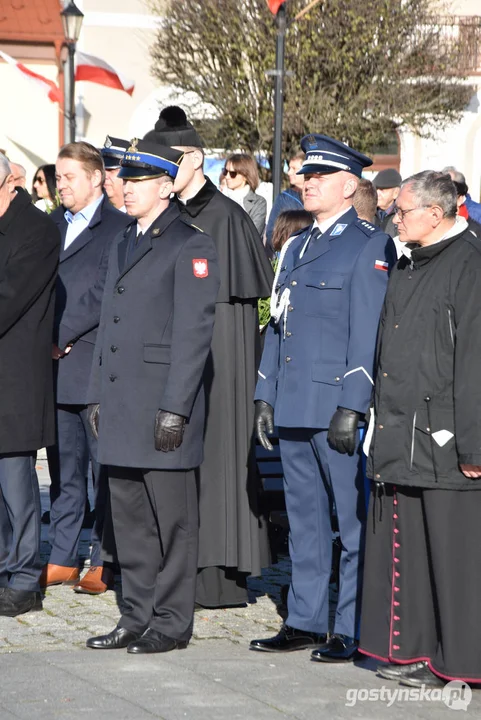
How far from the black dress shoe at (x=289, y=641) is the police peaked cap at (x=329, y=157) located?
1963 mm

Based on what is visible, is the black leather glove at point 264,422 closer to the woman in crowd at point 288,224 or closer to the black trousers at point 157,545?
the black trousers at point 157,545

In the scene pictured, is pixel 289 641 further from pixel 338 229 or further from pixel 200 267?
pixel 338 229

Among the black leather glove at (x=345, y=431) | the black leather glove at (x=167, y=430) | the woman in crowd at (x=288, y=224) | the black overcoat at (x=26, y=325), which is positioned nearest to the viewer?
the black leather glove at (x=345, y=431)

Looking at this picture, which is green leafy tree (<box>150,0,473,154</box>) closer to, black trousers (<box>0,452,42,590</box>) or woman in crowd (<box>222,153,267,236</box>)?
woman in crowd (<box>222,153,267,236</box>)

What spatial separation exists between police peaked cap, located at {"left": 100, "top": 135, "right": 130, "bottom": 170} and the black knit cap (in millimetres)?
506

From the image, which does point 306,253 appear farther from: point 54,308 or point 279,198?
point 279,198

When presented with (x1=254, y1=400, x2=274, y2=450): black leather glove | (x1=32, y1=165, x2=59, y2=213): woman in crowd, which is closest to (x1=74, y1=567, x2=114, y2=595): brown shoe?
(x1=254, y1=400, x2=274, y2=450): black leather glove

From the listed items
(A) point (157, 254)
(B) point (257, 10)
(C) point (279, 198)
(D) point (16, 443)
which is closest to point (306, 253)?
(A) point (157, 254)

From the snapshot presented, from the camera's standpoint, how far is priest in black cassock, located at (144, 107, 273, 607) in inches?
250

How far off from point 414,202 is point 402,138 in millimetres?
21763

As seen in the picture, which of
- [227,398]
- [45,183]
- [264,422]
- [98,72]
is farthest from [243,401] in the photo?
[98,72]

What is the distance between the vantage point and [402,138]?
2636 cm

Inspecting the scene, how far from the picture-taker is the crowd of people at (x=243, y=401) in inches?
196

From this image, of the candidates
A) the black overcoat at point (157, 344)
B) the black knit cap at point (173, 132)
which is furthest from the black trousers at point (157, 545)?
the black knit cap at point (173, 132)
